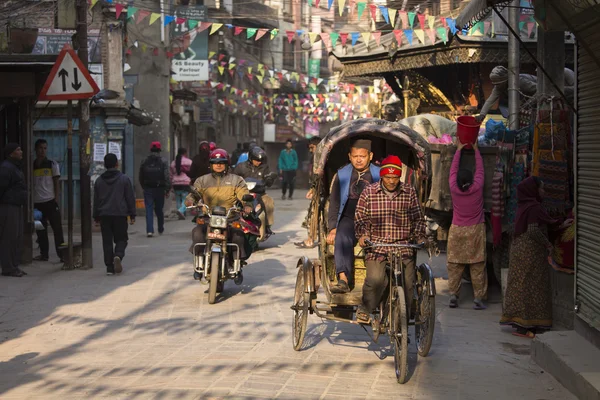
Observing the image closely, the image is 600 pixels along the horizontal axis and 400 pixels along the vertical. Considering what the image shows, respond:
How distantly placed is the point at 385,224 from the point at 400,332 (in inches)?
36.4

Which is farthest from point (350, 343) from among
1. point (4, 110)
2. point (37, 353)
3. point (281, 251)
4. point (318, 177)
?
point (4, 110)

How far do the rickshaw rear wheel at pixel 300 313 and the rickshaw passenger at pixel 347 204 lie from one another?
29 cm

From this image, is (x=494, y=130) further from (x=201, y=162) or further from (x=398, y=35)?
(x=398, y=35)

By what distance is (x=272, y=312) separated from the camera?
10.1 m

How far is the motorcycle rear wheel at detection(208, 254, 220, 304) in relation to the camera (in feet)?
34.6

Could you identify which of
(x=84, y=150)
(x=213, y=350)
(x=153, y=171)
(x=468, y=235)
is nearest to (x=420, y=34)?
(x=153, y=171)

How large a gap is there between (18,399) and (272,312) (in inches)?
162

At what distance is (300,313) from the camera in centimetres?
794

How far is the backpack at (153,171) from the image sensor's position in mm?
18547

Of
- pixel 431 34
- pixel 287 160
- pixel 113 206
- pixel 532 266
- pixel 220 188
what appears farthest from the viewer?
pixel 287 160

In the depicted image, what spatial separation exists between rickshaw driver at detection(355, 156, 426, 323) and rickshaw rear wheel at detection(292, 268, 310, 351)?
53cm

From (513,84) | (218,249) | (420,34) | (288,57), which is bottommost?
(218,249)

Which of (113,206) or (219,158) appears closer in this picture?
(219,158)

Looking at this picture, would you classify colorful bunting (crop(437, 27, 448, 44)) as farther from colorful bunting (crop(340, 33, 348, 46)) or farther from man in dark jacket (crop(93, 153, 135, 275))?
man in dark jacket (crop(93, 153, 135, 275))
